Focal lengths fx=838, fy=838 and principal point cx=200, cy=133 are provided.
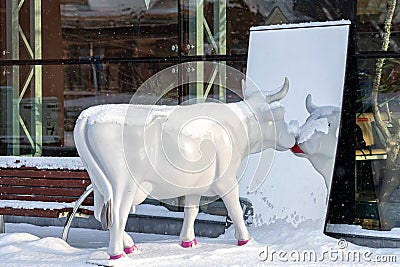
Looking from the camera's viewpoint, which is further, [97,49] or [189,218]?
[97,49]

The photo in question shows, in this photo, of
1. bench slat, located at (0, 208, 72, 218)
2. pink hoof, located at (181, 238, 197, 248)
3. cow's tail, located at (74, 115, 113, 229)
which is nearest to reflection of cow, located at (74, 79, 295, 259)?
cow's tail, located at (74, 115, 113, 229)

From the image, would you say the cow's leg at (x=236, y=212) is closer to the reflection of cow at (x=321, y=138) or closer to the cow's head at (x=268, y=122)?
the cow's head at (x=268, y=122)

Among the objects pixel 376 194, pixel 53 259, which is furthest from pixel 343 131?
pixel 53 259

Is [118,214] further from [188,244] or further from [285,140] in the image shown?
[285,140]

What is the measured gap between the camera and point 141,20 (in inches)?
360

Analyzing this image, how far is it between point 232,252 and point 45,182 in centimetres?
240

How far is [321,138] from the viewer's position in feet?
23.4

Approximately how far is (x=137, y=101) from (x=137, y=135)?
117 inches

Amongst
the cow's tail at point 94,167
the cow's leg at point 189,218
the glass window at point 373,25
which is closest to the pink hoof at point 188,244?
the cow's leg at point 189,218

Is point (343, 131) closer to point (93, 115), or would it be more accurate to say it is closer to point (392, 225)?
point (392, 225)

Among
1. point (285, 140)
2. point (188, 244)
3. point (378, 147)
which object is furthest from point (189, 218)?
point (378, 147)

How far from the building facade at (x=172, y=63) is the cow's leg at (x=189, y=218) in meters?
1.56

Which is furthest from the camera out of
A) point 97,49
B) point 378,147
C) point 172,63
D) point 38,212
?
point 97,49

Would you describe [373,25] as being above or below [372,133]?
above
